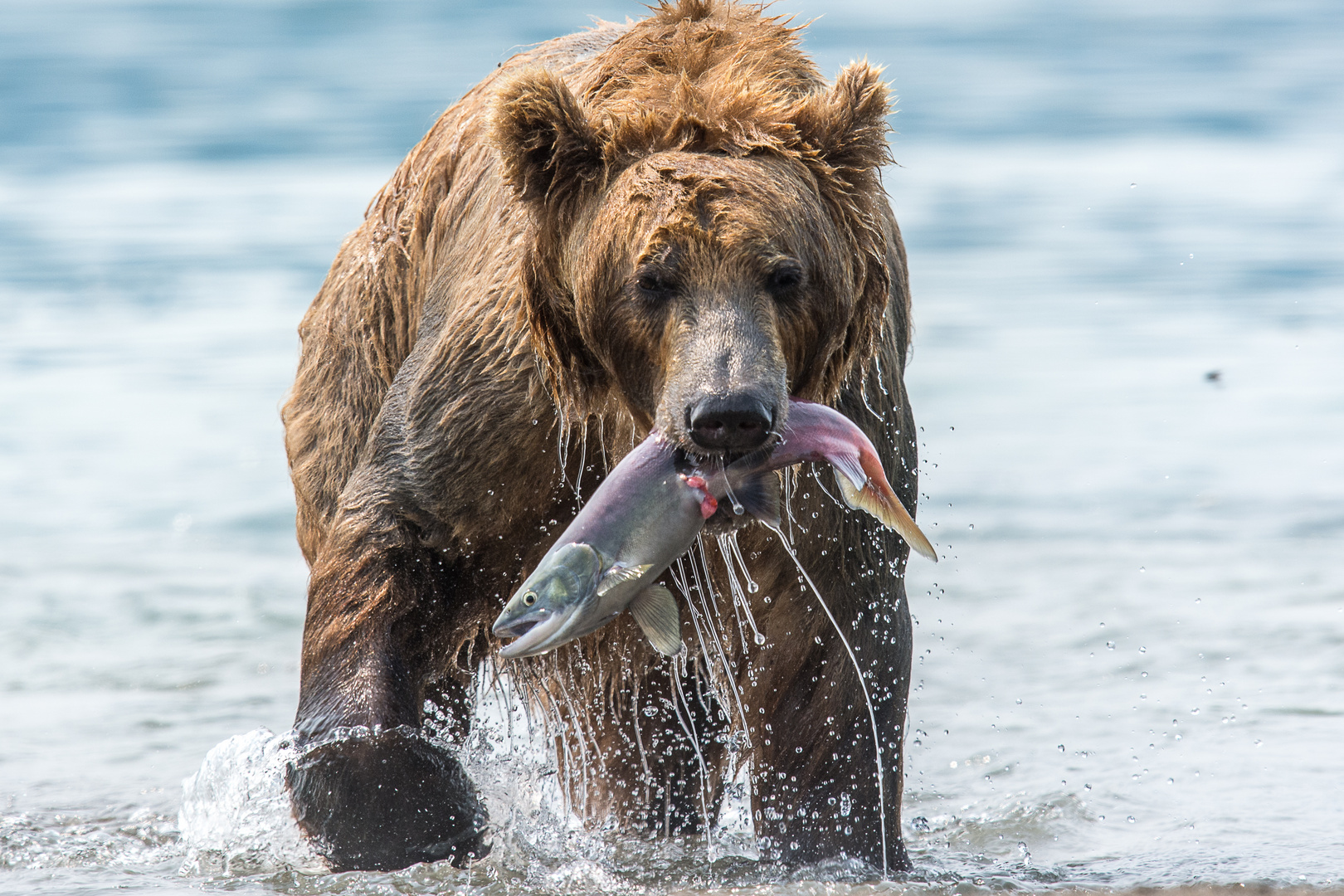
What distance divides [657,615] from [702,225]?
736 mm

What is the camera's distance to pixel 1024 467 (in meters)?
9.45

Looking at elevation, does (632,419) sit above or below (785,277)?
below

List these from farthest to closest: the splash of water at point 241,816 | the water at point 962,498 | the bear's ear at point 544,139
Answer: the water at point 962,498
the splash of water at point 241,816
the bear's ear at point 544,139

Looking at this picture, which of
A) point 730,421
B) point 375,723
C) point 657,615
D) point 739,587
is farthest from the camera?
point 739,587

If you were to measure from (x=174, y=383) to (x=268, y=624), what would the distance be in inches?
164

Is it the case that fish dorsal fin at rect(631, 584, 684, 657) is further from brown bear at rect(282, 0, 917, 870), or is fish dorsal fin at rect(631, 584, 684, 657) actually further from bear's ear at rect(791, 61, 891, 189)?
bear's ear at rect(791, 61, 891, 189)

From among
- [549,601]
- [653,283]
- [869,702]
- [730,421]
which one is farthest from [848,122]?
[869,702]

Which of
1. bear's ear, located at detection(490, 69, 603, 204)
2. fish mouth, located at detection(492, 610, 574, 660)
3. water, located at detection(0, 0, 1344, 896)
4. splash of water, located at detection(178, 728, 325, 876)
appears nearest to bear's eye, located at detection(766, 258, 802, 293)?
bear's ear, located at detection(490, 69, 603, 204)

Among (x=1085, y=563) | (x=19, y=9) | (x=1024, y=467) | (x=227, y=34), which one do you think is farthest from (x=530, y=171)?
(x=19, y=9)

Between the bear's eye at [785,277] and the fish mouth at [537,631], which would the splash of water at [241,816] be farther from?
the bear's eye at [785,277]

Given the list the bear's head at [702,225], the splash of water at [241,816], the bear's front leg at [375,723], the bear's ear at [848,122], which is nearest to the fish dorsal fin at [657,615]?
the bear's head at [702,225]

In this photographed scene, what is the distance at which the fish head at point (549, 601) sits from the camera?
127 inches

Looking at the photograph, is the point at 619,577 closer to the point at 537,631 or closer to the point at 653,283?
the point at 537,631

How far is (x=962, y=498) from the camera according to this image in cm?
895
